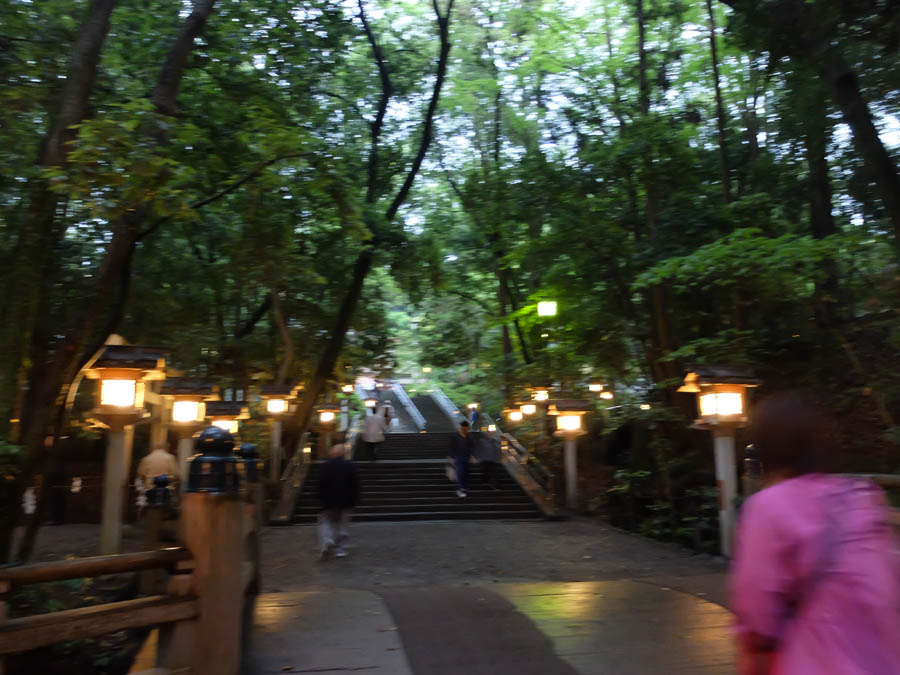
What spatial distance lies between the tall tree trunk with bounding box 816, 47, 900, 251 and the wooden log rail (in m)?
9.10


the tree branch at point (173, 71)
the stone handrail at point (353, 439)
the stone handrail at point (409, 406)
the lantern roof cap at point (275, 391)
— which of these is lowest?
the stone handrail at point (353, 439)

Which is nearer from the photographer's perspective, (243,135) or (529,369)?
(243,135)

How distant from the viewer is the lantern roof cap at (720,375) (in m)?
10.7

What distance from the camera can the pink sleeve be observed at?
1963 mm

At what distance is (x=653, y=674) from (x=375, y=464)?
15473 millimetres

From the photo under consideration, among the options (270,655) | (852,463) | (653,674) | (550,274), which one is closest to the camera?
(653,674)

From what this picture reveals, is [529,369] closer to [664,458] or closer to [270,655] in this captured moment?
[664,458]

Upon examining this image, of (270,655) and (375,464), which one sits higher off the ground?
(375,464)

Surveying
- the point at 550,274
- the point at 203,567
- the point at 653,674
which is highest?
the point at 550,274

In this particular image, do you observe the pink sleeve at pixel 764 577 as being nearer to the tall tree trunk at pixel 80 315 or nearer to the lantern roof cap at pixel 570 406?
the tall tree trunk at pixel 80 315

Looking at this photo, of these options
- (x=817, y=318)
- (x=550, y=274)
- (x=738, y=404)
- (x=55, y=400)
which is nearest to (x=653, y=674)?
(x=55, y=400)

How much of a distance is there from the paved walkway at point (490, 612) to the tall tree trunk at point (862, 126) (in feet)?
17.1

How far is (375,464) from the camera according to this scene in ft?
66.4

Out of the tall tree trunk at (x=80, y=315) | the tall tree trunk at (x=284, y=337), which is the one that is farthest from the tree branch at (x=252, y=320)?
the tall tree trunk at (x=80, y=315)
